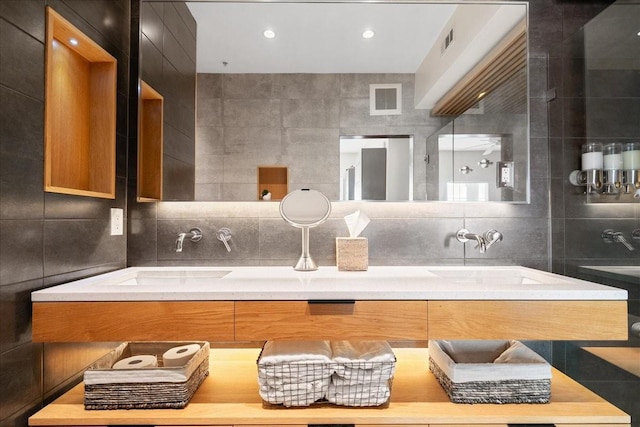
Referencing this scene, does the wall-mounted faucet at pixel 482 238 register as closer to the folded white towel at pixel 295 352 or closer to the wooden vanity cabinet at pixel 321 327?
the wooden vanity cabinet at pixel 321 327

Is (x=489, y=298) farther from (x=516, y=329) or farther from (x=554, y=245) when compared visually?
(x=554, y=245)

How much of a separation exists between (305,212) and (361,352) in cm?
66

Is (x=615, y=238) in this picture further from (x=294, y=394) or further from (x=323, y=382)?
(x=294, y=394)

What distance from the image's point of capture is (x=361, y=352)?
1411 millimetres

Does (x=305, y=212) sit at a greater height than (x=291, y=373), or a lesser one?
greater

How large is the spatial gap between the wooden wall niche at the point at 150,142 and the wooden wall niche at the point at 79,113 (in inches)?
5.8

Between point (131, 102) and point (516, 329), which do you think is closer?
point (516, 329)

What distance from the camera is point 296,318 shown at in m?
1.26

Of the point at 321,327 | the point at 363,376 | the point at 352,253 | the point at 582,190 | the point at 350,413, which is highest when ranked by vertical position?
the point at 582,190

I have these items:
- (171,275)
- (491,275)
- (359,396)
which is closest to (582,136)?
(491,275)

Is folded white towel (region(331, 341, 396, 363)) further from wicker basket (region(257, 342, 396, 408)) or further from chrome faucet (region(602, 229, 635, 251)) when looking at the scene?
chrome faucet (region(602, 229, 635, 251))

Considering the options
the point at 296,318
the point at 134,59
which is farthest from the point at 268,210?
the point at 134,59

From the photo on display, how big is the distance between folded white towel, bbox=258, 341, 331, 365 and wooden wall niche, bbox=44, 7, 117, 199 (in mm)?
939

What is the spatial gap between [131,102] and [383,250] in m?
1.42
